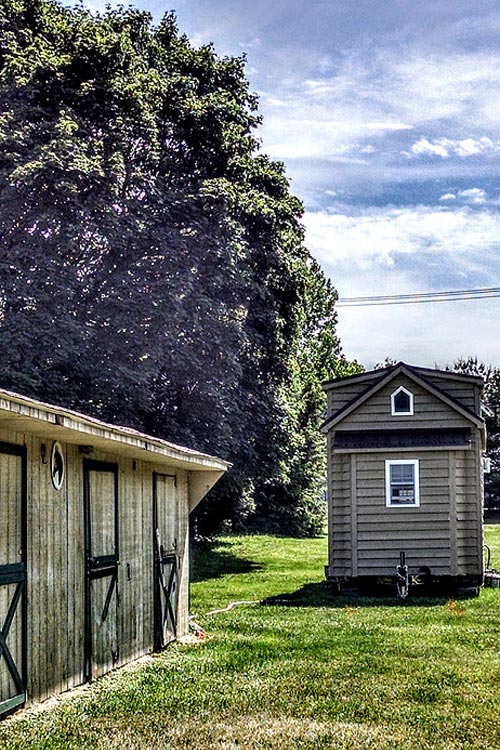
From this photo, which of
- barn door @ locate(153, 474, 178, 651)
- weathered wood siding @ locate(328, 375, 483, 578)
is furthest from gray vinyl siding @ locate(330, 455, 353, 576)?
barn door @ locate(153, 474, 178, 651)

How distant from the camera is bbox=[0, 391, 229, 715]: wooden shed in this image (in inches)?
300

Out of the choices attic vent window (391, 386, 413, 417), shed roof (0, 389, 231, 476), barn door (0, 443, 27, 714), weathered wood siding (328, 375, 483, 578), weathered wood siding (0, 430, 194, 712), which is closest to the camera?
shed roof (0, 389, 231, 476)

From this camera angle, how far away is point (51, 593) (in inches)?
334

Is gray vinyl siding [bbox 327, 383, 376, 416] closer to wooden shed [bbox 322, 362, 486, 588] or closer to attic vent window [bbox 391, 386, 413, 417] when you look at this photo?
wooden shed [bbox 322, 362, 486, 588]

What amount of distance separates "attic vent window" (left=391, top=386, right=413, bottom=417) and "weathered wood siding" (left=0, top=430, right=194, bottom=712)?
30.1ft

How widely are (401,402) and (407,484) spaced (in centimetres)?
161

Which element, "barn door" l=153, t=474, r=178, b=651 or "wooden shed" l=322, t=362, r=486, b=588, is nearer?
"barn door" l=153, t=474, r=178, b=651

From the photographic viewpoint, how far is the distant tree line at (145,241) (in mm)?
19547

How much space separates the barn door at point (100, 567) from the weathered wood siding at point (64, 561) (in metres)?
0.05

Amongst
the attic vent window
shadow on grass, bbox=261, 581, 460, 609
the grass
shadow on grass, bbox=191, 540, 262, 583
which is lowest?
shadow on grass, bbox=191, 540, 262, 583

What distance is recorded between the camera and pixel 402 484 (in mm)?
19547

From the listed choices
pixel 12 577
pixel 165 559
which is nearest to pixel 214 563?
pixel 165 559

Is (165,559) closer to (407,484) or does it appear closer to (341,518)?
(341,518)

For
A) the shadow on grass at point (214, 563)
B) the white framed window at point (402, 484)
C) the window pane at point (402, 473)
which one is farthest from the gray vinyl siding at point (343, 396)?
the shadow on grass at point (214, 563)
